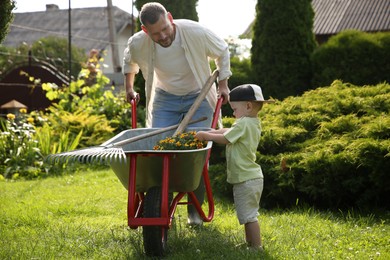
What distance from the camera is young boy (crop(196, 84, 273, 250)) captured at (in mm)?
3527

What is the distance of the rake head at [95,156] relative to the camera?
3131mm

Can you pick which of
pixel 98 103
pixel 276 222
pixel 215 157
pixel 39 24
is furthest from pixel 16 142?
pixel 39 24

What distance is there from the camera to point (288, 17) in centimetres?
877

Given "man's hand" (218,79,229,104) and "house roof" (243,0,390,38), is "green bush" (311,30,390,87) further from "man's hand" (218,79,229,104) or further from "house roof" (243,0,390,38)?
"house roof" (243,0,390,38)

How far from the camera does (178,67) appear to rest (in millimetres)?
4297

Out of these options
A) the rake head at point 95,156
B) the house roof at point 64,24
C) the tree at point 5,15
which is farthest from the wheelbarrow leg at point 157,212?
the house roof at point 64,24

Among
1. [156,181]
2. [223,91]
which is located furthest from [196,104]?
[156,181]

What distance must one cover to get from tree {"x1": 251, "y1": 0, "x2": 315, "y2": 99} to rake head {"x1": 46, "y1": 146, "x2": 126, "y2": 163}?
5669 millimetres

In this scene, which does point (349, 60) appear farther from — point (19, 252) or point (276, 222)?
point (19, 252)

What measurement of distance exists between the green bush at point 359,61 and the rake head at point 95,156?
567cm

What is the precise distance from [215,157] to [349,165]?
173 cm

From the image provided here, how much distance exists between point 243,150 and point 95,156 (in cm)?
89

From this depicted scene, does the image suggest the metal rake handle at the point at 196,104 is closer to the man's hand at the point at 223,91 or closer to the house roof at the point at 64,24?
the man's hand at the point at 223,91

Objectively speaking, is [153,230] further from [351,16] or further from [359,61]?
[351,16]
